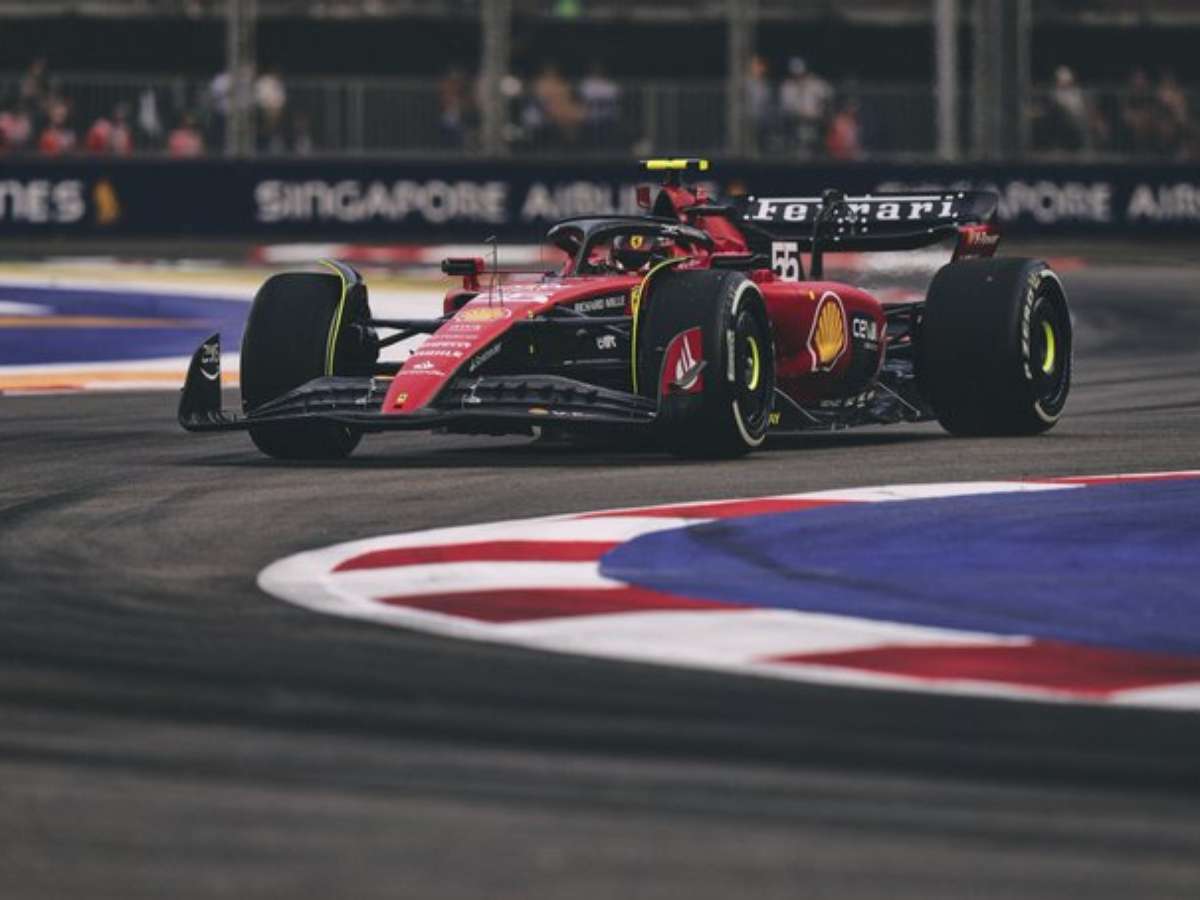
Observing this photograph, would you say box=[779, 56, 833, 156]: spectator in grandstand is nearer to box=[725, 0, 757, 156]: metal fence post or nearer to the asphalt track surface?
box=[725, 0, 757, 156]: metal fence post

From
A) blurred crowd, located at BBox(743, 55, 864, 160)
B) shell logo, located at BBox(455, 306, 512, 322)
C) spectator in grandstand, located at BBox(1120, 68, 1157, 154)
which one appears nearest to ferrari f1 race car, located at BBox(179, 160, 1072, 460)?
shell logo, located at BBox(455, 306, 512, 322)

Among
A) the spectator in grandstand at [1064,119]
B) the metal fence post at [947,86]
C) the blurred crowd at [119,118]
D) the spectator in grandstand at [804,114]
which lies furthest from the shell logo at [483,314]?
the spectator in grandstand at [1064,119]

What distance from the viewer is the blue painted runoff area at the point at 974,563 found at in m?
7.66

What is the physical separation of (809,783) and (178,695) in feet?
5.32

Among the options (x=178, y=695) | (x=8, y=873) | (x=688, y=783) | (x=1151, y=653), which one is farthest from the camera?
(x=1151, y=653)

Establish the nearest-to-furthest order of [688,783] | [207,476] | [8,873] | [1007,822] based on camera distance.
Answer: [8,873], [1007,822], [688,783], [207,476]

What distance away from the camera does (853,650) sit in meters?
7.10

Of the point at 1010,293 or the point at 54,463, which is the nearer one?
the point at 54,463

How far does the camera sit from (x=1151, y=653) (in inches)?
279

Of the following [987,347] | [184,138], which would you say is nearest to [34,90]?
[184,138]

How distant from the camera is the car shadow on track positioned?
1220 centimetres

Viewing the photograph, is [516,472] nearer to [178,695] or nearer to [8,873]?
[178,695]

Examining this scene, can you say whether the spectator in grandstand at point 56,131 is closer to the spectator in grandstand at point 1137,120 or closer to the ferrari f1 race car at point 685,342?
the spectator in grandstand at point 1137,120

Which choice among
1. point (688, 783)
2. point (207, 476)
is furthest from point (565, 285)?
point (688, 783)
